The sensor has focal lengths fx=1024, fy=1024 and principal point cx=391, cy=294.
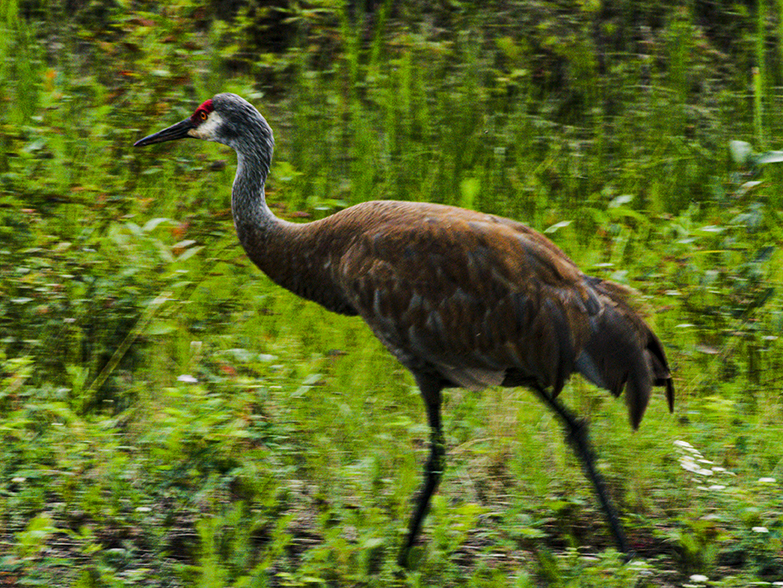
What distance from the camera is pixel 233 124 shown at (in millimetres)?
4242

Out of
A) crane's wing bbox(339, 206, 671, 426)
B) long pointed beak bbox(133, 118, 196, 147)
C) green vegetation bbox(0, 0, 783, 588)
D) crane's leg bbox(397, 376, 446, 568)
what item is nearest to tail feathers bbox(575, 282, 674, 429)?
crane's wing bbox(339, 206, 671, 426)

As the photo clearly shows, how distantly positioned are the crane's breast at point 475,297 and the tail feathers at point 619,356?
0.06 meters

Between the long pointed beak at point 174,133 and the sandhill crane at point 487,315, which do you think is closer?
the sandhill crane at point 487,315

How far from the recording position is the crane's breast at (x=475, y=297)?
3543mm

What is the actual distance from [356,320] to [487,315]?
1.48 meters

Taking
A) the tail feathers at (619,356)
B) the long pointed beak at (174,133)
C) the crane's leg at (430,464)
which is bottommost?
the crane's leg at (430,464)

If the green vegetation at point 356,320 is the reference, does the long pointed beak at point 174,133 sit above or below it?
above

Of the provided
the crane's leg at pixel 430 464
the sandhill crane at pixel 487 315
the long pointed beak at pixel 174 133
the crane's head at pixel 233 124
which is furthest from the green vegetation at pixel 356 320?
the crane's head at pixel 233 124

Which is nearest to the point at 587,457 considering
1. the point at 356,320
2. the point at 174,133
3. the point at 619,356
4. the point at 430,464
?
the point at 619,356

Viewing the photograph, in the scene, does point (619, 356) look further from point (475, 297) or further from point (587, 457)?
point (475, 297)

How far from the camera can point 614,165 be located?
240 inches

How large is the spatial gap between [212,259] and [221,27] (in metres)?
1.78

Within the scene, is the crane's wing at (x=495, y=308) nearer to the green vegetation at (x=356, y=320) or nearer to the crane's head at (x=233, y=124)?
the green vegetation at (x=356, y=320)

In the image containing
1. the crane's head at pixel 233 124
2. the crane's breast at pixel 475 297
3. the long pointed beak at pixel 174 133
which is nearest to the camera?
the crane's breast at pixel 475 297
